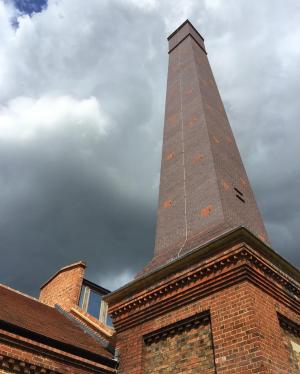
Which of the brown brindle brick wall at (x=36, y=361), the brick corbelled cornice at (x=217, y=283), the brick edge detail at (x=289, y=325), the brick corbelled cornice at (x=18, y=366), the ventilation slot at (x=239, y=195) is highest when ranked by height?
the ventilation slot at (x=239, y=195)

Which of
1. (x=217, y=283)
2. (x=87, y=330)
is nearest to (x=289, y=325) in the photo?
(x=217, y=283)

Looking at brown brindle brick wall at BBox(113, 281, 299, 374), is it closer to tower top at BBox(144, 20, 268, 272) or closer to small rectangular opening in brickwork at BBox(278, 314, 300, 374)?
small rectangular opening in brickwork at BBox(278, 314, 300, 374)

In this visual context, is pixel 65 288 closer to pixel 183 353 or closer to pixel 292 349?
pixel 183 353

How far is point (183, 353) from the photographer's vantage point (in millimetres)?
7047

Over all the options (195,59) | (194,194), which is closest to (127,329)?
(194,194)

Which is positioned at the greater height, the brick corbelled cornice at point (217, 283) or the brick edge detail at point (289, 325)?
the brick corbelled cornice at point (217, 283)

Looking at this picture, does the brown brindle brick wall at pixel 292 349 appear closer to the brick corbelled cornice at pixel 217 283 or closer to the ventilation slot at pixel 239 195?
the brick corbelled cornice at pixel 217 283

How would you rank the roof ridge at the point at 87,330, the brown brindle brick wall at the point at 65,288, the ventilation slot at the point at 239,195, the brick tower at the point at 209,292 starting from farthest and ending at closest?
1. the brown brindle brick wall at the point at 65,288
2. the ventilation slot at the point at 239,195
3. the roof ridge at the point at 87,330
4. the brick tower at the point at 209,292

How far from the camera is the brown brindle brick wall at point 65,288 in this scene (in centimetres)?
1410

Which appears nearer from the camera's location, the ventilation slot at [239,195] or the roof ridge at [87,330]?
the roof ridge at [87,330]

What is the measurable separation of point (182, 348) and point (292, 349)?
1943 millimetres

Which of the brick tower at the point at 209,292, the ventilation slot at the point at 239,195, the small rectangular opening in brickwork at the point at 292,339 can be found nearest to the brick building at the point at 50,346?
the brick tower at the point at 209,292

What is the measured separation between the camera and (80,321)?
1191 centimetres

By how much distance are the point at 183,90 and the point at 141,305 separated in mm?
9369
